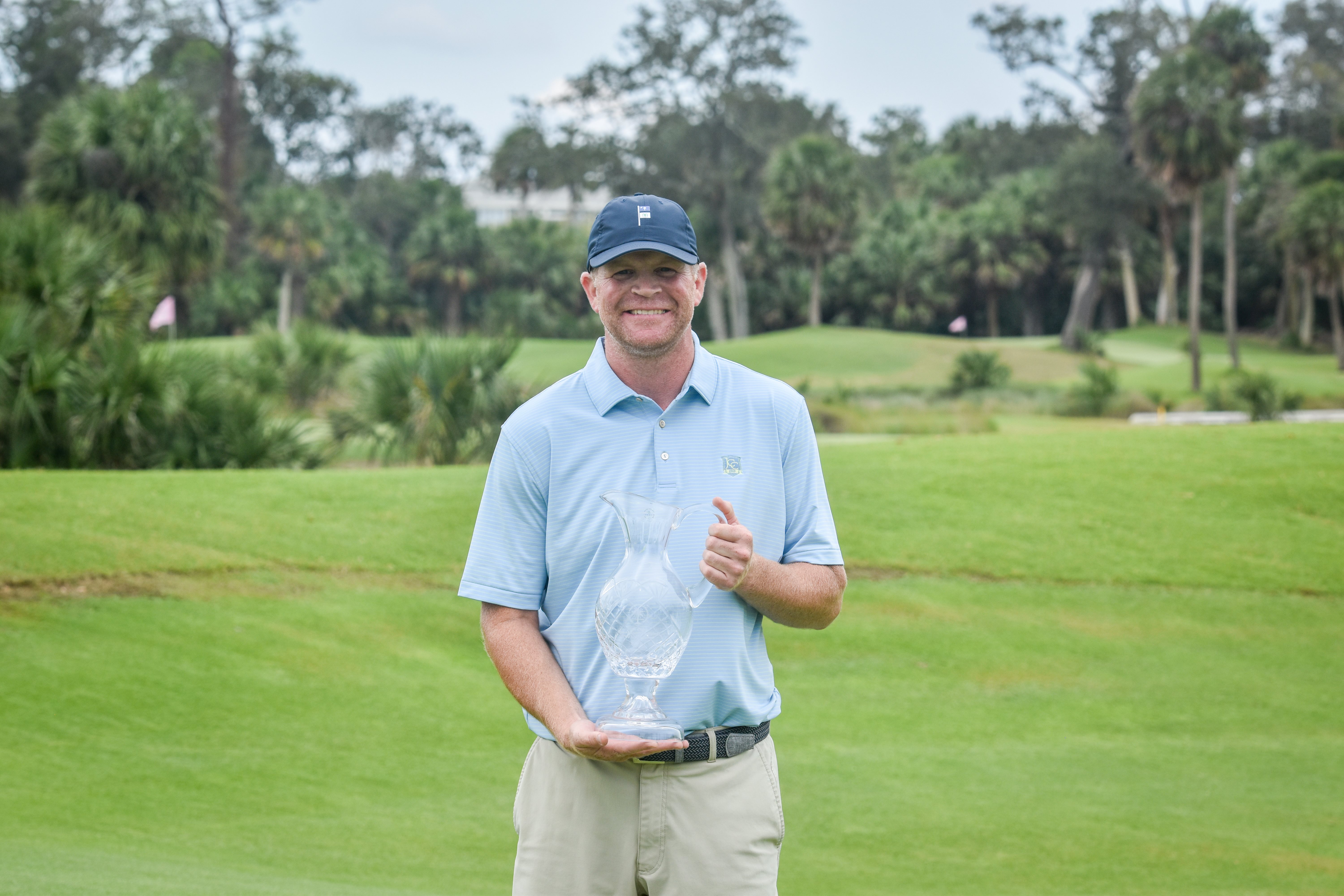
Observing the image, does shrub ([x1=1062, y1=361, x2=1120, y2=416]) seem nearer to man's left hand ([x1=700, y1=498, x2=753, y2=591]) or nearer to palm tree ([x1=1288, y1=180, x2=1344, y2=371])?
palm tree ([x1=1288, y1=180, x2=1344, y2=371])

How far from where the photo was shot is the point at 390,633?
8.62m

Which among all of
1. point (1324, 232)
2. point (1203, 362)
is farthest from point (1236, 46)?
point (1203, 362)

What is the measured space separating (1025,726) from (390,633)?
4.32 m

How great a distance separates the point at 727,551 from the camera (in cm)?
231

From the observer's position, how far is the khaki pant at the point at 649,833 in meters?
2.46

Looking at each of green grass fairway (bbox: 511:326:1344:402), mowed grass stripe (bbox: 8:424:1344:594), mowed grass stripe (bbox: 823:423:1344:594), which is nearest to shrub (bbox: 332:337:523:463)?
mowed grass stripe (bbox: 8:424:1344:594)

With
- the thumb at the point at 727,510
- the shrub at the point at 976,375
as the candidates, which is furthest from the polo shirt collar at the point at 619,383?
the shrub at the point at 976,375

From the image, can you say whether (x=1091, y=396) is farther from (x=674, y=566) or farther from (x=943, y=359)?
(x=674, y=566)

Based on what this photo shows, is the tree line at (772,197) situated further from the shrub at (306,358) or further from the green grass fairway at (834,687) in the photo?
the green grass fairway at (834,687)

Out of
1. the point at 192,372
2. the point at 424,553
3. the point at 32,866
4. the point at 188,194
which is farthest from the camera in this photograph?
the point at 188,194

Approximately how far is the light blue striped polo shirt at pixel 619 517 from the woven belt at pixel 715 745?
2 centimetres

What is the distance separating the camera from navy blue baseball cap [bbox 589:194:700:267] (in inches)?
99.5

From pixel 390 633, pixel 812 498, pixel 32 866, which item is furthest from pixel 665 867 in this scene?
pixel 390 633

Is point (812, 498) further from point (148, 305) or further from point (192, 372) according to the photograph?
point (148, 305)
